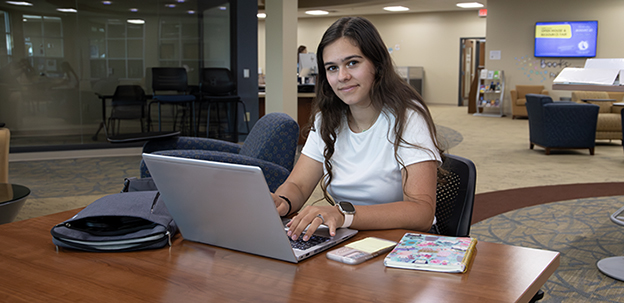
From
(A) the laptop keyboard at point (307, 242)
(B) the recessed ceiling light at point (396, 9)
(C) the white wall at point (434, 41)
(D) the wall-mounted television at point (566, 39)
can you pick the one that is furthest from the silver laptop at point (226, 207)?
(C) the white wall at point (434, 41)

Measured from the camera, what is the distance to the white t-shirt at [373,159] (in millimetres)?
1563

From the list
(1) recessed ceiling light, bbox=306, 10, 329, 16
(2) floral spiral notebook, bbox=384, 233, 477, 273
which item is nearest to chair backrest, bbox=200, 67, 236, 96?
(2) floral spiral notebook, bbox=384, 233, 477, 273

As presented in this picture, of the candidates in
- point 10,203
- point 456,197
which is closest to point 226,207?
point 456,197

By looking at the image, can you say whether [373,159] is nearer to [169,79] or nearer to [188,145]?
[188,145]

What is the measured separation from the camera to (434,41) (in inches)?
603

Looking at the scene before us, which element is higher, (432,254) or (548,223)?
(432,254)

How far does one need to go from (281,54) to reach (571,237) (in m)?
4.00

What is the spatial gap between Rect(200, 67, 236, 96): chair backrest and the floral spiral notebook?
21.9 ft

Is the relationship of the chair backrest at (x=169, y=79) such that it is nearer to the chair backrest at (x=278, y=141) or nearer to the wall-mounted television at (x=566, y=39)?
the chair backrest at (x=278, y=141)

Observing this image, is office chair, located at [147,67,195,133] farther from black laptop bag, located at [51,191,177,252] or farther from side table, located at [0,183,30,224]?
black laptop bag, located at [51,191,177,252]

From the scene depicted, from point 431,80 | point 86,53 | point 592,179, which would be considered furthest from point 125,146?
point 431,80

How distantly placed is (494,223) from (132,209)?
126 inches

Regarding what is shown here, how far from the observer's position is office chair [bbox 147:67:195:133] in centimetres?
734

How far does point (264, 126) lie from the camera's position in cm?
312
